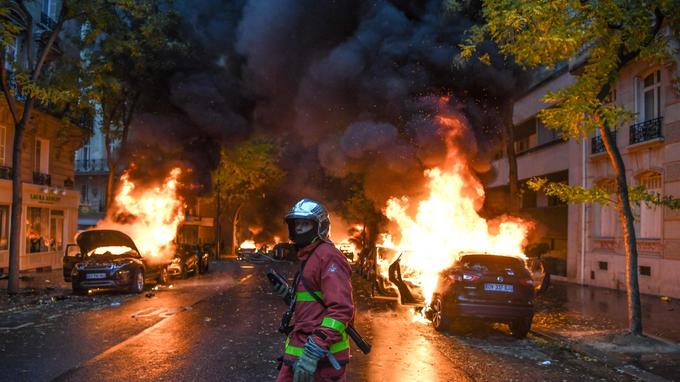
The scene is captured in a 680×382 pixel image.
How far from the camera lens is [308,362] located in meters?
3.28

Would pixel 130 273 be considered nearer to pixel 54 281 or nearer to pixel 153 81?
pixel 54 281

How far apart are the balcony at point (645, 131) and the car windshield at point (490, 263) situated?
8.55 metres

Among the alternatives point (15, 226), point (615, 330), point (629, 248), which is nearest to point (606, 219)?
point (615, 330)

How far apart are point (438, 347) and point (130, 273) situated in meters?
9.63

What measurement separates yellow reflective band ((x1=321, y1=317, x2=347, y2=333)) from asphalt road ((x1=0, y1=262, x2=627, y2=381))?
352 cm

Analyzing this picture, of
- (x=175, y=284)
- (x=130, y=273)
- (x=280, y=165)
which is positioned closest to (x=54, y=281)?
(x=175, y=284)

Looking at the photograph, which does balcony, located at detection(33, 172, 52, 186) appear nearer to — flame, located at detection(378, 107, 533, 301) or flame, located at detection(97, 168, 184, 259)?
flame, located at detection(97, 168, 184, 259)

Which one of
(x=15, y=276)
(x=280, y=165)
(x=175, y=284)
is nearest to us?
(x=15, y=276)

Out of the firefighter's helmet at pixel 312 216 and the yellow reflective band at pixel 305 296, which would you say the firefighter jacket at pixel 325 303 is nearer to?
the yellow reflective band at pixel 305 296

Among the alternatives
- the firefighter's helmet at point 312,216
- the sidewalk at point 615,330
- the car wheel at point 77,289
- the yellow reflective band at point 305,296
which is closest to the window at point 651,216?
the sidewalk at point 615,330

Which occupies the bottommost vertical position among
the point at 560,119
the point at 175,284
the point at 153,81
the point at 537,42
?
the point at 175,284

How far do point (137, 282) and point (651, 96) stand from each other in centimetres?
1550

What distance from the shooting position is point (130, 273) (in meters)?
15.5

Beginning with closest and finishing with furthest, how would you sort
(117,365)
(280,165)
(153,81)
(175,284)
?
(117,365)
(175,284)
(153,81)
(280,165)
